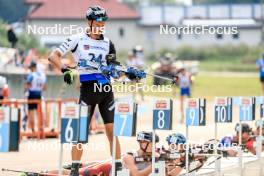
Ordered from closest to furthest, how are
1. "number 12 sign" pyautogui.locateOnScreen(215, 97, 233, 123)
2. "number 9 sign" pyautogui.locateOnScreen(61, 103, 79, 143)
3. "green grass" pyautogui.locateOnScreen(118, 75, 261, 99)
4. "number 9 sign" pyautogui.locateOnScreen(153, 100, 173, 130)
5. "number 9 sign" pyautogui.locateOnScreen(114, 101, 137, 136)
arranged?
"number 9 sign" pyautogui.locateOnScreen(61, 103, 79, 143), "number 9 sign" pyautogui.locateOnScreen(114, 101, 137, 136), "number 9 sign" pyautogui.locateOnScreen(153, 100, 173, 130), "number 12 sign" pyautogui.locateOnScreen(215, 97, 233, 123), "green grass" pyautogui.locateOnScreen(118, 75, 261, 99)

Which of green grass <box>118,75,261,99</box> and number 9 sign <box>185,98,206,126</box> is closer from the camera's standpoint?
number 9 sign <box>185,98,206,126</box>

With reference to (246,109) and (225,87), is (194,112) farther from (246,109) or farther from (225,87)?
(225,87)

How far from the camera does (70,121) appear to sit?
10.6 m

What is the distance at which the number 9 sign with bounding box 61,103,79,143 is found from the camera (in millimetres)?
10602

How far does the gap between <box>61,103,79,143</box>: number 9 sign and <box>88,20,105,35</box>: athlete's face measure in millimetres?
2385

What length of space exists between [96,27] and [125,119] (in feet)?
6.44

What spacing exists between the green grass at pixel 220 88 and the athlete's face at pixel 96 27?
26.5 m

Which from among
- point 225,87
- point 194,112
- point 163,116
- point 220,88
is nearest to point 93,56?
point 163,116

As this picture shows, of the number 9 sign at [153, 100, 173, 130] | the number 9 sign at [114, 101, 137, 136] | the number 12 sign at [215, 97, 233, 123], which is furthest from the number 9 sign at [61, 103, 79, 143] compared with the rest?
the number 12 sign at [215, 97, 233, 123]

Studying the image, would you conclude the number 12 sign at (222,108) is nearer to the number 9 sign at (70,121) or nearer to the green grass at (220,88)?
the number 9 sign at (70,121)

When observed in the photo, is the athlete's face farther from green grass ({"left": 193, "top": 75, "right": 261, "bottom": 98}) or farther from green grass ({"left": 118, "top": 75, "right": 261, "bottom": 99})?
green grass ({"left": 193, "top": 75, "right": 261, "bottom": 98})

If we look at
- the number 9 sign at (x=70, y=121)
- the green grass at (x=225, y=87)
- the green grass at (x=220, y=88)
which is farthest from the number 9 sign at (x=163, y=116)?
the green grass at (x=225, y=87)

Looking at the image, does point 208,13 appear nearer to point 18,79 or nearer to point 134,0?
point 134,0

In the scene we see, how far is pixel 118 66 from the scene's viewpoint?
514 inches
